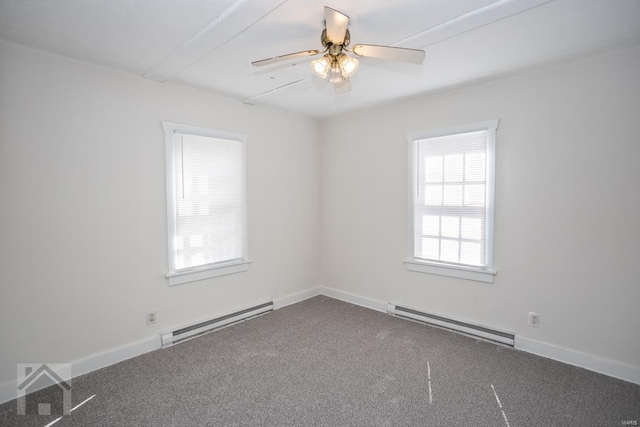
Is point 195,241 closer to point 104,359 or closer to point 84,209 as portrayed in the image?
point 84,209

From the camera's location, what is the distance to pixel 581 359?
2.76 m

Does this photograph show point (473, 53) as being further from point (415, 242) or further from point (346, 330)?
point (346, 330)

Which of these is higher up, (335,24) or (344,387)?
(335,24)

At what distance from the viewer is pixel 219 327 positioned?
3.60 m

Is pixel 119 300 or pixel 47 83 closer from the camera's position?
pixel 47 83

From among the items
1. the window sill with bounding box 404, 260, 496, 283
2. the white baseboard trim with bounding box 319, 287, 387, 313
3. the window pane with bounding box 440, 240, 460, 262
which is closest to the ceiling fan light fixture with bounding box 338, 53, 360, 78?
the window pane with bounding box 440, 240, 460, 262

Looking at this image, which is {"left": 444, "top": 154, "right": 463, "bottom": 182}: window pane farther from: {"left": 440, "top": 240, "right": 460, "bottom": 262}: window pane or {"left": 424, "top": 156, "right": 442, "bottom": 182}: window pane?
{"left": 440, "top": 240, "right": 460, "bottom": 262}: window pane

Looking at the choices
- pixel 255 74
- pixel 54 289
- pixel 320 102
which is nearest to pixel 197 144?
pixel 255 74

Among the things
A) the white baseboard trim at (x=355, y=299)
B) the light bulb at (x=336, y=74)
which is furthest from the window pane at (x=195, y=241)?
the light bulb at (x=336, y=74)

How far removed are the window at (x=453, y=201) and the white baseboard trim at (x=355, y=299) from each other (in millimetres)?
674

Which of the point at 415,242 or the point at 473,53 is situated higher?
the point at 473,53

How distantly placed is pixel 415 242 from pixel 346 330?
1.27 meters

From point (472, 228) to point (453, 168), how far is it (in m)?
0.65

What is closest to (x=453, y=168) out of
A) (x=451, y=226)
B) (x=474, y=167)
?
(x=474, y=167)
